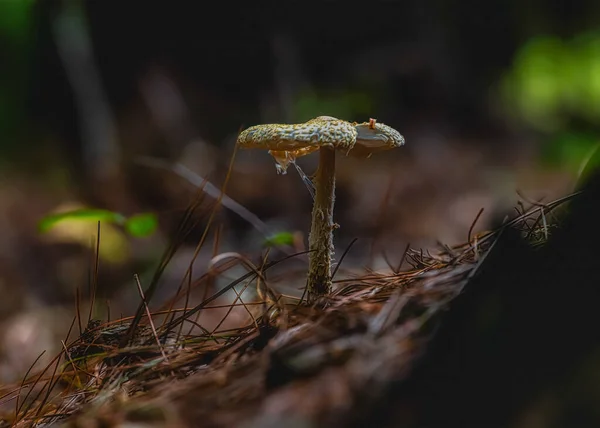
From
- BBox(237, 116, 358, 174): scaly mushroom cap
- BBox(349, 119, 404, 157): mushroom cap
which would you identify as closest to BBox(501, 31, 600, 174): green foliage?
BBox(349, 119, 404, 157): mushroom cap

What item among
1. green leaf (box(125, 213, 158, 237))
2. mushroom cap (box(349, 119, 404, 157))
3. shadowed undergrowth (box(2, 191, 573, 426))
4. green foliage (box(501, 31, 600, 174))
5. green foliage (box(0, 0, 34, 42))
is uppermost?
green foliage (box(0, 0, 34, 42))

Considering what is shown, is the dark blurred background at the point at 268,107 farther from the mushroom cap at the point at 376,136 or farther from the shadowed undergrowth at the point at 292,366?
the shadowed undergrowth at the point at 292,366

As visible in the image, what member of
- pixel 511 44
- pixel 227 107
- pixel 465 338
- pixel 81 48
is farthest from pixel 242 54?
pixel 465 338

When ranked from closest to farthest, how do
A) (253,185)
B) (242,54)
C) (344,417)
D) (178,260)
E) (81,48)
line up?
1. (344,417)
2. (178,260)
3. (253,185)
4. (81,48)
5. (242,54)

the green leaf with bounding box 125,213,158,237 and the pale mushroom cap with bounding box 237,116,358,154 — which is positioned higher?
the green leaf with bounding box 125,213,158,237

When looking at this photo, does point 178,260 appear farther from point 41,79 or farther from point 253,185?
point 41,79

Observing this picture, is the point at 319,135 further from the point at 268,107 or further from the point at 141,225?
the point at 268,107

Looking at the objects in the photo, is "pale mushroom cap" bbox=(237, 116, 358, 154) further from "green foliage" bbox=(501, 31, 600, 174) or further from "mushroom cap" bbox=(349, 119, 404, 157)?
"green foliage" bbox=(501, 31, 600, 174)

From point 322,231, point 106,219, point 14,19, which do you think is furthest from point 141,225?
point 14,19
